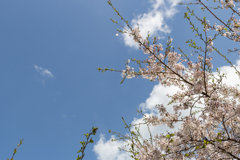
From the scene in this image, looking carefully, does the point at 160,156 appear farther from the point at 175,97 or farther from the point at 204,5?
the point at 204,5

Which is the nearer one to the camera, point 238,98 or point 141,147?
point 238,98

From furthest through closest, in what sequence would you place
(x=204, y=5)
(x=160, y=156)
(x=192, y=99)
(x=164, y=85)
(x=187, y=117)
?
(x=164, y=85)
(x=192, y=99)
(x=187, y=117)
(x=204, y=5)
(x=160, y=156)

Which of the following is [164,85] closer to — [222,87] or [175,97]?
[175,97]

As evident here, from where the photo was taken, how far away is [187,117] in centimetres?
450

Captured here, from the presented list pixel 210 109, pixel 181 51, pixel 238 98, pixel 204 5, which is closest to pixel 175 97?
pixel 210 109

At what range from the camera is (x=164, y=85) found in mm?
5723

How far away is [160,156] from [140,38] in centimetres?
371

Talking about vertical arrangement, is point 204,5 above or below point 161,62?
above

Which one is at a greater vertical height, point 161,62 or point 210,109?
point 161,62

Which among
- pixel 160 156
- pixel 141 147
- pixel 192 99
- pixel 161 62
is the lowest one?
pixel 160 156

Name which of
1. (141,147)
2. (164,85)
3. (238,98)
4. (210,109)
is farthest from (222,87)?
(141,147)

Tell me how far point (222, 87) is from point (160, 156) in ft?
9.80

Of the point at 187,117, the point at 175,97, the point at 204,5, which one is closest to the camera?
the point at 204,5

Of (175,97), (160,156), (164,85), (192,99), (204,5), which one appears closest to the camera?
(160,156)
